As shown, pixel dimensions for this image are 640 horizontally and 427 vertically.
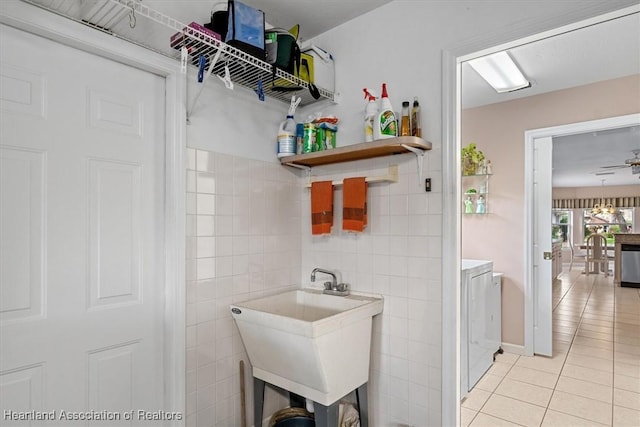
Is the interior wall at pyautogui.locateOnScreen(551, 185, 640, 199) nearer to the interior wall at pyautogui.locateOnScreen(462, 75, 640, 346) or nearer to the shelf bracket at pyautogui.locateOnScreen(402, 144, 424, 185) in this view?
the interior wall at pyautogui.locateOnScreen(462, 75, 640, 346)

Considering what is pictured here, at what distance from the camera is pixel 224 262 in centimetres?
189

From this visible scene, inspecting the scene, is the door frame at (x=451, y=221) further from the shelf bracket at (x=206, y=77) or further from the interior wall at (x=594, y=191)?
the interior wall at (x=594, y=191)

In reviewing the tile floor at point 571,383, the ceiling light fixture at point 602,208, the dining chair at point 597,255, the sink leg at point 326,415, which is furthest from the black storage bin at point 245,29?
the ceiling light fixture at point 602,208

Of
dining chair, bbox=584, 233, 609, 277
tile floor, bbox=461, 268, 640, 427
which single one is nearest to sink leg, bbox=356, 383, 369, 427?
tile floor, bbox=461, 268, 640, 427

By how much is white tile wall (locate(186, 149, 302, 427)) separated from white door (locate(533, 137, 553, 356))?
2.46 metres

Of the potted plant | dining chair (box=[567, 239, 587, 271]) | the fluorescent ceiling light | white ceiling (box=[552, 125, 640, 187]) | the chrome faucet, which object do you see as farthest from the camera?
dining chair (box=[567, 239, 587, 271])

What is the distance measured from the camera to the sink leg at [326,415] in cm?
162

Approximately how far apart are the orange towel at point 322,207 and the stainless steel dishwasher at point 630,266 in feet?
22.8

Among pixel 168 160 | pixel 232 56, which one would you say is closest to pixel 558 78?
pixel 232 56

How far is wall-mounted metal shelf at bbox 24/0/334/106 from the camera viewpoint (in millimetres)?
1314

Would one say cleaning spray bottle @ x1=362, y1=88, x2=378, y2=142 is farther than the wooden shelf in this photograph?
Yes

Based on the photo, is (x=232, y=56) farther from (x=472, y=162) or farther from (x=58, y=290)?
(x=472, y=162)

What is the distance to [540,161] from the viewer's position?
129 inches

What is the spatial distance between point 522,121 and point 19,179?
12.1ft
